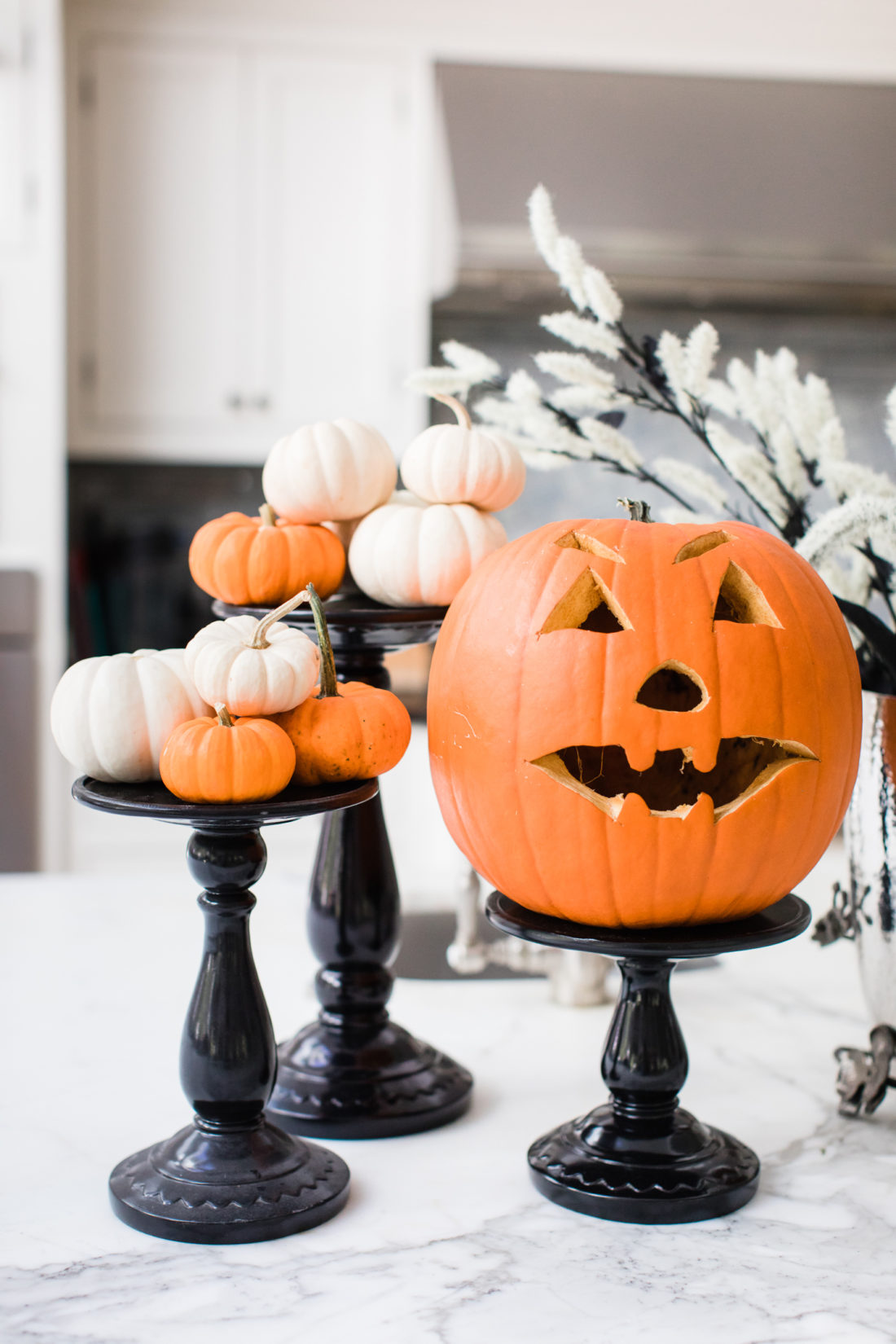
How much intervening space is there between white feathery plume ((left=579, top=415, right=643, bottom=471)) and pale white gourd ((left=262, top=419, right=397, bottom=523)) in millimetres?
129

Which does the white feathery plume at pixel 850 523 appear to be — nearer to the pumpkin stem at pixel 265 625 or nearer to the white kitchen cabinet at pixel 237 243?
the pumpkin stem at pixel 265 625

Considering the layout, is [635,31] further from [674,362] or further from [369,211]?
[674,362]

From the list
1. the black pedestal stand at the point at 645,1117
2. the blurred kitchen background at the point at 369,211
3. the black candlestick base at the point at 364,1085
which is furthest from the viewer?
the blurred kitchen background at the point at 369,211

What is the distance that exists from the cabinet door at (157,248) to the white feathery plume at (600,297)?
2.36 m

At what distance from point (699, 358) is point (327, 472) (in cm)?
24

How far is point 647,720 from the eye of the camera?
24.3 inches

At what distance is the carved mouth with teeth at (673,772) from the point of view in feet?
2.17

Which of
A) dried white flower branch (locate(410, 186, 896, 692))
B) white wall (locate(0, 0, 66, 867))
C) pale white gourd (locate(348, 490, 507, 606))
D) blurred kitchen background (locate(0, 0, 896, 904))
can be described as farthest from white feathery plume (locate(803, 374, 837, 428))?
white wall (locate(0, 0, 66, 867))

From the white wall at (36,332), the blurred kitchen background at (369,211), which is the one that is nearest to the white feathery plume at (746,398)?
the blurred kitchen background at (369,211)

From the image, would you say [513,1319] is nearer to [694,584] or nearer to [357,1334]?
[357,1334]

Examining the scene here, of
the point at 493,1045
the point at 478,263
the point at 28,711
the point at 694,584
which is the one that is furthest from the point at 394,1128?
the point at 478,263

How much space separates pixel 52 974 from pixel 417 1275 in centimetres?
51

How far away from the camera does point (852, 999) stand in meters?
0.98

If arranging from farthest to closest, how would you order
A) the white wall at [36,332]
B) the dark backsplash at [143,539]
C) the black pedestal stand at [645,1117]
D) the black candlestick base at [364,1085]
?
the dark backsplash at [143,539], the white wall at [36,332], the black candlestick base at [364,1085], the black pedestal stand at [645,1117]
